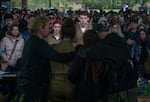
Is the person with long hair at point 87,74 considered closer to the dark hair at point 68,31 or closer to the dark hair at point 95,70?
the dark hair at point 95,70

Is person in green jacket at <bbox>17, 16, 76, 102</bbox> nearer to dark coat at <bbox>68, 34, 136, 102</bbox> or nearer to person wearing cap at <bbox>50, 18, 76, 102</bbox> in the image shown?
person wearing cap at <bbox>50, 18, 76, 102</bbox>

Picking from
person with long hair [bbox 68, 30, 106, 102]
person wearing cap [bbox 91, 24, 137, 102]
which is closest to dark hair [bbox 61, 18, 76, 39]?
person with long hair [bbox 68, 30, 106, 102]

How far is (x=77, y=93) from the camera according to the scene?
6.83 metres

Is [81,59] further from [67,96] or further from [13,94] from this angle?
[13,94]

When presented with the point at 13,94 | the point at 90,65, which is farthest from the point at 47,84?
the point at 13,94

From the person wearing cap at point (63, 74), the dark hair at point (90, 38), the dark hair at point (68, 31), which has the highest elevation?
the dark hair at point (68, 31)

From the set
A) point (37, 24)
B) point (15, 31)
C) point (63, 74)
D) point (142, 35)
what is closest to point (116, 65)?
point (63, 74)

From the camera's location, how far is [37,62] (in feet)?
22.3

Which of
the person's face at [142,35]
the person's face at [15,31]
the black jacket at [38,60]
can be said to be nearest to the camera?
the black jacket at [38,60]

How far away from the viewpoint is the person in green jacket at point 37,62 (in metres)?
6.76

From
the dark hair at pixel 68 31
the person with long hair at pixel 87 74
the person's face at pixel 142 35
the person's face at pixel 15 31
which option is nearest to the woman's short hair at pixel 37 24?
the dark hair at pixel 68 31

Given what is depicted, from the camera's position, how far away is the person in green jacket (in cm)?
676

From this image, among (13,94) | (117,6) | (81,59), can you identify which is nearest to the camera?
(81,59)

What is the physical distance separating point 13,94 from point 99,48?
121 inches
